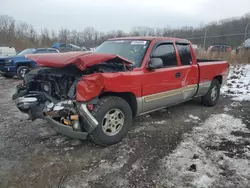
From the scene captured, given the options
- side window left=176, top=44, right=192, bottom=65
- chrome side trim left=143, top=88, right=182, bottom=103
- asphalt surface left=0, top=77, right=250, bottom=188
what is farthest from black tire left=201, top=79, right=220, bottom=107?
chrome side trim left=143, top=88, right=182, bottom=103

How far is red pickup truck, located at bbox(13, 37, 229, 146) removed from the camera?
3.72 meters

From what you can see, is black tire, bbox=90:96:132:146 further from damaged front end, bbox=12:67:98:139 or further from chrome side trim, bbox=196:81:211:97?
chrome side trim, bbox=196:81:211:97

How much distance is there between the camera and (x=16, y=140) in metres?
4.40

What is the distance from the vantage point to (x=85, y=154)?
12.6ft

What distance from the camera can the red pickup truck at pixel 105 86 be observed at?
12.2ft

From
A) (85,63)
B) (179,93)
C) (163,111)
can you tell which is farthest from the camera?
(163,111)

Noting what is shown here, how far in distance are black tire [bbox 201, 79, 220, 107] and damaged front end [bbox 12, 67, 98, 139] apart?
3.91m

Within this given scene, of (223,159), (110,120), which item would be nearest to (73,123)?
(110,120)

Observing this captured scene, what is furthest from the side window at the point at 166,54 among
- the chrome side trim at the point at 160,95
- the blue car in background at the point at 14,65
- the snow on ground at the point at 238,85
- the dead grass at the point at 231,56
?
the dead grass at the point at 231,56

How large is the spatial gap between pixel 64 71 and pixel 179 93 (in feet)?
8.23

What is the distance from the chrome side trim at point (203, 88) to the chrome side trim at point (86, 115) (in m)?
3.33

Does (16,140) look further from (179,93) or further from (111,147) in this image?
(179,93)

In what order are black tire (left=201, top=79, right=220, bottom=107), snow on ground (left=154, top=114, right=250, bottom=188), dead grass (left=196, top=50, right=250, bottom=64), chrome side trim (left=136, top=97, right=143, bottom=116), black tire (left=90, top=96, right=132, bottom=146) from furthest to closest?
dead grass (left=196, top=50, right=250, bottom=64), black tire (left=201, top=79, right=220, bottom=107), chrome side trim (left=136, top=97, right=143, bottom=116), black tire (left=90, top=96, right=132, bottom=146), snow on ground (left=154, top=114, right=250, bottom=188)

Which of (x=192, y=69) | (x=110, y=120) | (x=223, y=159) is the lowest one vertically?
(x=223, y=159)
